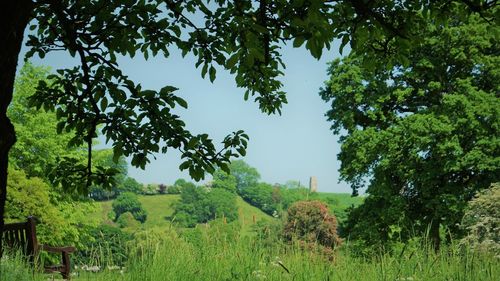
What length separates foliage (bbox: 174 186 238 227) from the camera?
280 ft

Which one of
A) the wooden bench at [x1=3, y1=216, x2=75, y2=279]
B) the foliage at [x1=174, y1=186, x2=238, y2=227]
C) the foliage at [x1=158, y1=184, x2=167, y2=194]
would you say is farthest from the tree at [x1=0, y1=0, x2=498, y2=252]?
the foliage at [x1=158, y1=184, x2=167, y2=194]

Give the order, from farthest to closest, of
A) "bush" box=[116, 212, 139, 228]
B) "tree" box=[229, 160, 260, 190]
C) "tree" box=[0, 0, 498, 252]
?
"tree" box=[229, 160, 260, 190] → "bush" box=[116, 212, 139, 228] → "tree" box=[0, 0, 498, 252]

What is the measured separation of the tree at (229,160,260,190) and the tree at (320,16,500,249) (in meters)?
93.3

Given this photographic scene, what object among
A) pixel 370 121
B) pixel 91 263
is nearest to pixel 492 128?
pixel 370 121

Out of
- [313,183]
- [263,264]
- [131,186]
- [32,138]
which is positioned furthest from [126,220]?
[263,264]

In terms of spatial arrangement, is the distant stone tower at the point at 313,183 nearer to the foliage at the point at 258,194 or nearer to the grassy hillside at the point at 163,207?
the grassy hillside at the point at 163,207

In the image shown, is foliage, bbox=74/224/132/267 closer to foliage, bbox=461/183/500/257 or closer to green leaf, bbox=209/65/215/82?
green leaf, bbox=209/65/215/82

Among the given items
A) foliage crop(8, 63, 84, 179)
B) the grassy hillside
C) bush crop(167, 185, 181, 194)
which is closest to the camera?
foliage crop(8, 63, 84, 179)

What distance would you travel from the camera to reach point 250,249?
626cm

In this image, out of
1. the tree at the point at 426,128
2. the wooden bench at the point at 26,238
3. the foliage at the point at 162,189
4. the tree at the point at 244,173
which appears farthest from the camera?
the tree at the point at 244,173

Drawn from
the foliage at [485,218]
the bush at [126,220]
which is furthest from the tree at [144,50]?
the bush at [126,220]

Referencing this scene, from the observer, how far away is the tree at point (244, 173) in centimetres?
11506

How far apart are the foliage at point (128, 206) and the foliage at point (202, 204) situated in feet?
18.3

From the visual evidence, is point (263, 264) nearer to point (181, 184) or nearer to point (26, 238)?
point (26, 238)
